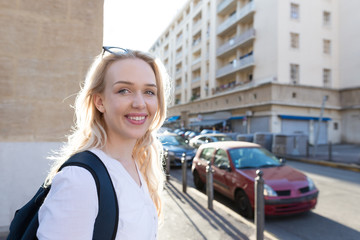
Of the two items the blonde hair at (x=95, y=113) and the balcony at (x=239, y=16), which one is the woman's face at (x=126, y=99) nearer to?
the blonde hair at (x=95, y=113)

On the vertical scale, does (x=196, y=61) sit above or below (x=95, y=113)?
above

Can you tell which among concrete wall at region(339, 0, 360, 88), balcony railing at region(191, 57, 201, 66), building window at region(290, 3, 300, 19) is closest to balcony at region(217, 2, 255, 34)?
building window at region(290, 3, 300, 19)

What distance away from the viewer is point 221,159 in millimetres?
6375

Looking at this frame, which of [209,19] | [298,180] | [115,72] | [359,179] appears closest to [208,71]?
[209,19]

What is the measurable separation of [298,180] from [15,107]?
5205 mm

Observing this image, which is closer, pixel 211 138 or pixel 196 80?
pixel 211 138

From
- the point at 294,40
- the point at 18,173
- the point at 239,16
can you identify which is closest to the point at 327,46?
the point at 294,40

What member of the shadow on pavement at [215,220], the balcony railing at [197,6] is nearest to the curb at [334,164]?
the shadow on pavement at [215,220]

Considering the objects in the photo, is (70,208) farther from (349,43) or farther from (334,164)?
(349,43)

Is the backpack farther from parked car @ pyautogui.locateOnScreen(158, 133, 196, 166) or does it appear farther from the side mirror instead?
parked car @ pyautogui.locateOnScreen(158, 133, 196, 166)

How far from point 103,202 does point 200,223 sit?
370 cm

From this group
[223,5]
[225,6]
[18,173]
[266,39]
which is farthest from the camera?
[223,5]

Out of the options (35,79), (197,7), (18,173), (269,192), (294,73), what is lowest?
(269,192)

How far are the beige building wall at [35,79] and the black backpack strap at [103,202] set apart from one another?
2848 millimetres
